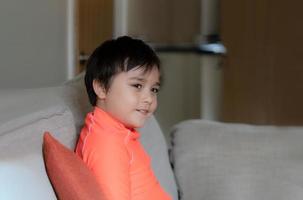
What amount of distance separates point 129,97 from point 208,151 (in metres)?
0.70

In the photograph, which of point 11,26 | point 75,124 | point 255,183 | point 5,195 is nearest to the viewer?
point 5,195

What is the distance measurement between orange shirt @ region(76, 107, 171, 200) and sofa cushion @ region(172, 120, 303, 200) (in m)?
0.47

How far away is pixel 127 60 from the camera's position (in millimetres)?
1283

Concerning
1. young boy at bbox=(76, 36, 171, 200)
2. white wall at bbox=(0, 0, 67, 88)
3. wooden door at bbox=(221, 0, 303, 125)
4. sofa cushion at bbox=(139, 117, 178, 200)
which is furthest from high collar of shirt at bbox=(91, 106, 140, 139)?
wooden door at bbox=(221, 0, 303, 125)

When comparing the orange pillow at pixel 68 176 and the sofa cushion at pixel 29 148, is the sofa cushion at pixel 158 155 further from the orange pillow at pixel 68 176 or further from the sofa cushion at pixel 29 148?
the orange pillow at pixel 68 176

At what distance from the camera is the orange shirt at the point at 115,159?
114cm

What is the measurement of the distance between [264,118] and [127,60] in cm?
265

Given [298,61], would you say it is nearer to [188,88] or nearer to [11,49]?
[188,88]

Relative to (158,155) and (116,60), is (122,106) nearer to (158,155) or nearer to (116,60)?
(116,60)

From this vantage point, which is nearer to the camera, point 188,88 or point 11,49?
point 11,49

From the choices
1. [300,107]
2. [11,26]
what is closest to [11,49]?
[11,26]

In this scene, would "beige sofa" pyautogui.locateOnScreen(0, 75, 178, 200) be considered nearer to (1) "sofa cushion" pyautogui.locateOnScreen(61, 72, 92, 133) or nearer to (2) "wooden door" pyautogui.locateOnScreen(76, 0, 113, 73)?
(1) "sofa cushion" pyautogui.locateOnScreen(61, 72, 92, 133)

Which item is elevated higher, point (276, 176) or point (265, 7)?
point (265, 7)

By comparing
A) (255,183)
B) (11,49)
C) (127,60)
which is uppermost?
(127,60)
